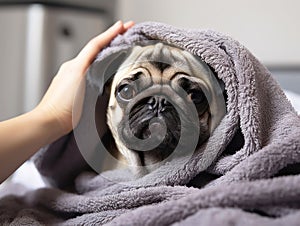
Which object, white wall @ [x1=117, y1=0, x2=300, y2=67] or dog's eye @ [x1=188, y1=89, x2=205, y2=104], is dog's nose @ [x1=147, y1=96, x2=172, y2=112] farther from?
white wall @ [x1=117, y1=0, x2=300, y2=67]

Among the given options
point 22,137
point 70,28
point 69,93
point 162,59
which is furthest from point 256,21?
point 22,137

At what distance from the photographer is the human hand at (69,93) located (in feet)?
2.65

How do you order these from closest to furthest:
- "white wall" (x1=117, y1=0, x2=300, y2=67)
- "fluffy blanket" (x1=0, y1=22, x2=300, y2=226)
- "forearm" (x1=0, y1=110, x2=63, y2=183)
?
1. "fluffy blanket" (x1=0, y1=22, x2=300, y2=226)
2. "forearm" (x1=0, y1=110, x2=63, y2=183)
3. "white wall" (x1=117, y1=0, x2=300, y2=67)

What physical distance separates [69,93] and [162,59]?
170 millimetres

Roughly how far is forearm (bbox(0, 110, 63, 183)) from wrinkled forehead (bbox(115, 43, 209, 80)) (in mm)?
151

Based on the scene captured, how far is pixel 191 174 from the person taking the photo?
0.69 metres

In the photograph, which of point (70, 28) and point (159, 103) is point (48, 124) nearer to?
point (159, 103)

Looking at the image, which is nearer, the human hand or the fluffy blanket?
the fluffy blanket

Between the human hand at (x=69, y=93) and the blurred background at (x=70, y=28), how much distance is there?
3.05 feet

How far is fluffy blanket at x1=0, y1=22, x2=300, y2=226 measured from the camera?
0.49m

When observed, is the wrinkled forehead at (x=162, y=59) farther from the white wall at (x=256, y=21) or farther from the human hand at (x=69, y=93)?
the white wall at (x=256, y=21)

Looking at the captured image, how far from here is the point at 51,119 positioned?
0.79 meters

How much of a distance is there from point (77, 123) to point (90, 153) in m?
0.06

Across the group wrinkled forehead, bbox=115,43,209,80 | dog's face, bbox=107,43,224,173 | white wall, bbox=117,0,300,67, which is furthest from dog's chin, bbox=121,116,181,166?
white wall, bbox=117,0,300,67
